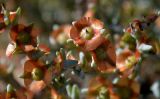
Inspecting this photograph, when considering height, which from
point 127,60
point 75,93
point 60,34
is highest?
point 60,34

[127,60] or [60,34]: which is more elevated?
[60,34]

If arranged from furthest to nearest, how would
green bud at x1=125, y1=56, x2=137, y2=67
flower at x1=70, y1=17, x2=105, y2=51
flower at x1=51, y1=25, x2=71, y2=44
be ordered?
1. flower at x1=51, y1=25, x2=71, y2=44
2. green bud at x1=125, y1=56, x2=137, y2=67
3. flower at x1=70, y1=17, x2=105, y2=51

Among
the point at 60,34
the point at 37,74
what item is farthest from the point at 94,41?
the point at 60,34

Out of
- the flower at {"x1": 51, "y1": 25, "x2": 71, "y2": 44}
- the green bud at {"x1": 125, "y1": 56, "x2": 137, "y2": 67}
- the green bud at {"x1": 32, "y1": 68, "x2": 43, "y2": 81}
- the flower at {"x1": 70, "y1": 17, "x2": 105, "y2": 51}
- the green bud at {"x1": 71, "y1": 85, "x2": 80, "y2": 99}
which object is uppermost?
the flower at {"x1": 51, "y1": 25, "x2": 71, "y2": 44}

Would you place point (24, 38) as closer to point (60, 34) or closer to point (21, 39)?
point (21, 39)

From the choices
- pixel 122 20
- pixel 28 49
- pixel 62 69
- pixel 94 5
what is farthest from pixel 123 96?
pixel 122 20

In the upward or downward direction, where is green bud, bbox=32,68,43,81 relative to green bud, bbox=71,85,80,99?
upward

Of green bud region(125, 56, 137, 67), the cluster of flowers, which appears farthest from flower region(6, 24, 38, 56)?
green bud region(125, 56, 137, 67)

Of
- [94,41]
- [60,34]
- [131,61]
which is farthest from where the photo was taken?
[60,34]

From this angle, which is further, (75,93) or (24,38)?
(75,93)

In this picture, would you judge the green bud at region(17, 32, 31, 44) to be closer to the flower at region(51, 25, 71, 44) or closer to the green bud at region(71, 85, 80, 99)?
the green bud at region(71, 85, 80, 99)

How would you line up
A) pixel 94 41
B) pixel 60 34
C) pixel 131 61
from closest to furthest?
1. pixel 94 41
2. pixel 131 61
3. pixel 60 34

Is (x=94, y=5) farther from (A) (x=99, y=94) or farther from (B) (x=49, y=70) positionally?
(B) (x=49, y=70)
